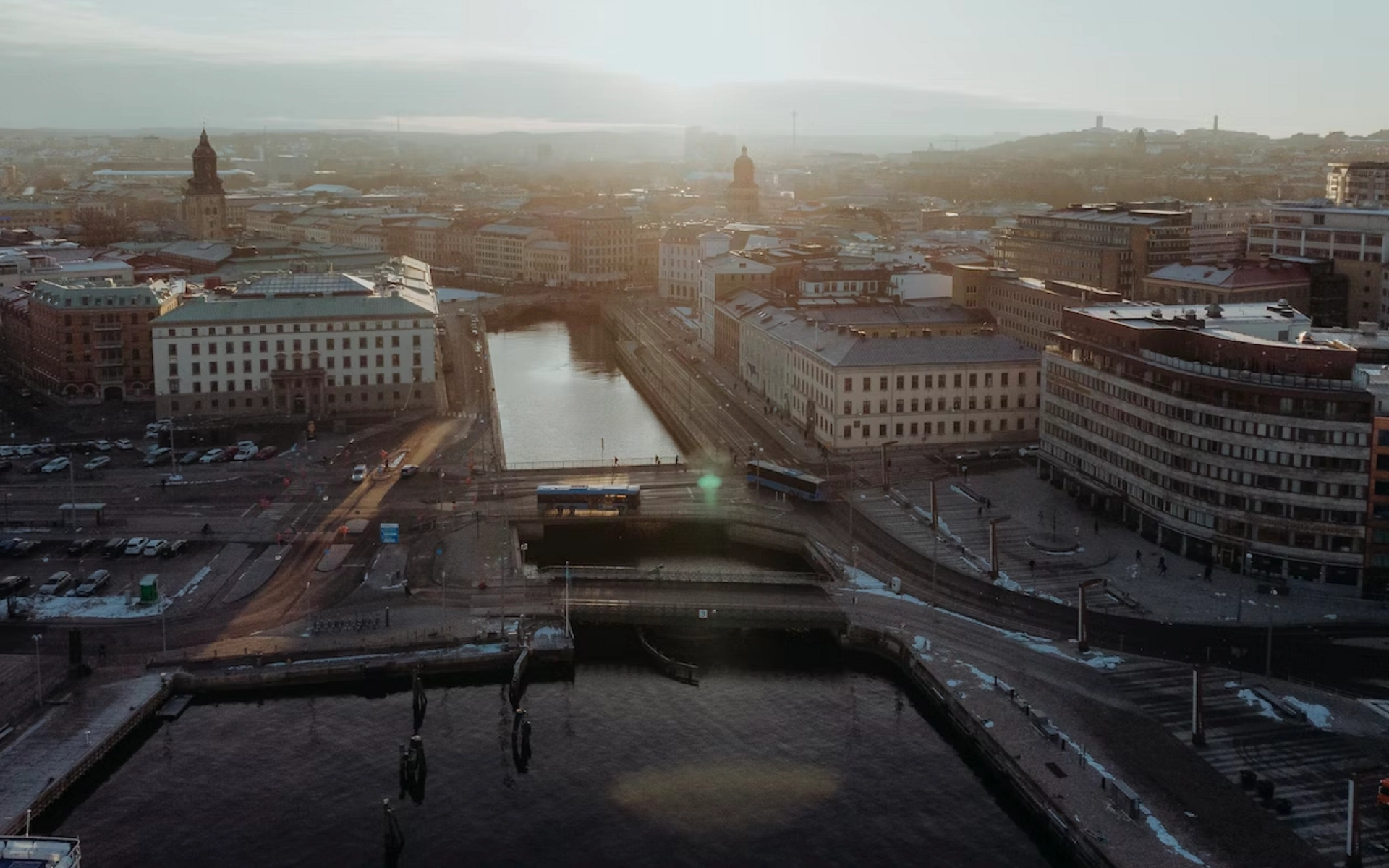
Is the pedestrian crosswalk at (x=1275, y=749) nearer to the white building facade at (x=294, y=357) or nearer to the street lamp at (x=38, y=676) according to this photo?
the street lamp at (x=38, y=676)

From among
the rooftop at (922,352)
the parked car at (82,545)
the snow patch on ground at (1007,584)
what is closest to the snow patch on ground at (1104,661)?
the snow patch on ground at (1007,584)

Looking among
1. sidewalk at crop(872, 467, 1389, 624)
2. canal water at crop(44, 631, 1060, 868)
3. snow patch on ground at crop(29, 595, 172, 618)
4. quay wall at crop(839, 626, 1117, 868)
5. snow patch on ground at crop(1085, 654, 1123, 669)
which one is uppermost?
sidewalk at crop(872, 467, 1389, 624)

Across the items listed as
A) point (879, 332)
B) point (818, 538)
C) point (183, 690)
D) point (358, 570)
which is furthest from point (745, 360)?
point (183, 690)

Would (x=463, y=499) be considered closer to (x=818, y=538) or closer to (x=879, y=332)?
(x=818, y=538)

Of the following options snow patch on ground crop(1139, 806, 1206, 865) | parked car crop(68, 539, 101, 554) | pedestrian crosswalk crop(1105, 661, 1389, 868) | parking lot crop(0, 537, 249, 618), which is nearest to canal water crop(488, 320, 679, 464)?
parking lot crop(0, 537, 249, 618)

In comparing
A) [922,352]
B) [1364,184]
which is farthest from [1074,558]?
[1364,184]

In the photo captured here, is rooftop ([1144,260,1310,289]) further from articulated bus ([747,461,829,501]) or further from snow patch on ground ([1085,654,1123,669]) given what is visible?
snow patch on ground ([1085,654,1123,669])
